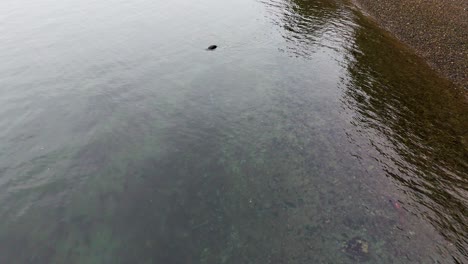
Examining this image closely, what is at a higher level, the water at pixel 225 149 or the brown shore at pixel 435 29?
the brown shore at pixel 435 29

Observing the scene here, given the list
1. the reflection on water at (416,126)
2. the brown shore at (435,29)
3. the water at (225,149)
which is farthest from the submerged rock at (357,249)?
the brown shore at (435,29)

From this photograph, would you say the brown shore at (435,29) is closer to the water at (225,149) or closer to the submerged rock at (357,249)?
the water at (225,149)

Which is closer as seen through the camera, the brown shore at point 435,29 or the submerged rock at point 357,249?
the submerged rock at point 357,249

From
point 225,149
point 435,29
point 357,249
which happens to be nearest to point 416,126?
point 357,249

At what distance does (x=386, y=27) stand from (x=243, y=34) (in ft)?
88.3

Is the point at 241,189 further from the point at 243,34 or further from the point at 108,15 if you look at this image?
the point at 108,15

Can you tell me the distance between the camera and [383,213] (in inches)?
1048

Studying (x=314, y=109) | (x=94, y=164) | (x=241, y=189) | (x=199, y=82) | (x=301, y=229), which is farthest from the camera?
(x=199, y=82)

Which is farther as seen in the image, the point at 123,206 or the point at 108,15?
the point at 108,15

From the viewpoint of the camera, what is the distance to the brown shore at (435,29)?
43.7 meters

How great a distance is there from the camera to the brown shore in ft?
143

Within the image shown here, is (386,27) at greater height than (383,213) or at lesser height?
greater

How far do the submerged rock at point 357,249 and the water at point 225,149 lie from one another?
4.1 inches

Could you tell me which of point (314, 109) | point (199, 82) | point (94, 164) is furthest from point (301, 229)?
point (199, 82)
